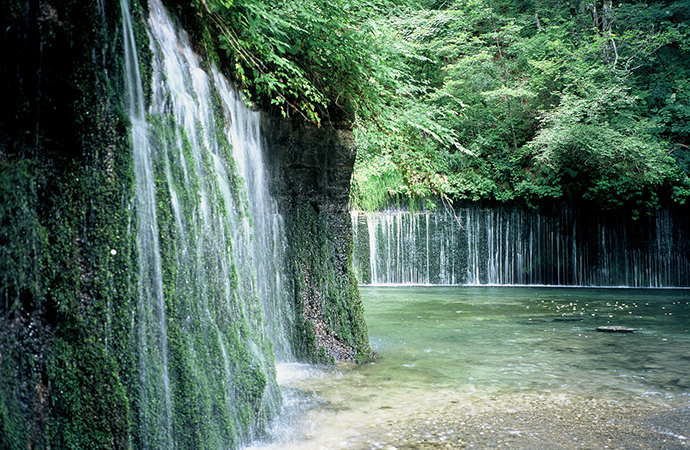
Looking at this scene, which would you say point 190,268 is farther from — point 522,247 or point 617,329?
point 522,247

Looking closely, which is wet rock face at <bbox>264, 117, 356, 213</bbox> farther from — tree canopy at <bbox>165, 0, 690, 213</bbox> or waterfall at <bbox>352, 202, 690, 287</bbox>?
waterfall at <bbox>352, 202, 690, 287</bbox>

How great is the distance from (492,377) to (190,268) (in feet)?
12.5

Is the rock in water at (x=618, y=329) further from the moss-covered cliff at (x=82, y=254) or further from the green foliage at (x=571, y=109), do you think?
the moss-covered cliff at (x=82, y=254)

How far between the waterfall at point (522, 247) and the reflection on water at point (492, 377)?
6.53 metres

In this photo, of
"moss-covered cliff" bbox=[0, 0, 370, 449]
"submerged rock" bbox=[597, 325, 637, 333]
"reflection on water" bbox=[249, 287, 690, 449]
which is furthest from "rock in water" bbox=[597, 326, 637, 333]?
"moss-covered cliff" bbox=[0, 0, 370, 449]

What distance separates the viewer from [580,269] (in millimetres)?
17609

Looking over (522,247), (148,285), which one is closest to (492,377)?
(148,285)

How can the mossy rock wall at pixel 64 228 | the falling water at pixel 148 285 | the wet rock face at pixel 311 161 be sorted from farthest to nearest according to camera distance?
the wet rock face at pixel 311 161, the falling water at pixel 148 285, the mossy rock wall at pixel 64 228

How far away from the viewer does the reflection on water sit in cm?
440

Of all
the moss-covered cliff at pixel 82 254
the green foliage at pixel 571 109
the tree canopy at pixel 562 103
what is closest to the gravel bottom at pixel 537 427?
the moss-covered cliff at pixel 82 254

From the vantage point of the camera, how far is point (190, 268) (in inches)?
145

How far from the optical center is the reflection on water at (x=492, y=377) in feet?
14.4

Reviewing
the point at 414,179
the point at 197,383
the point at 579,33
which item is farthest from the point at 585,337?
the point at 579,33

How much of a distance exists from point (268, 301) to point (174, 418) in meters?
2.79
